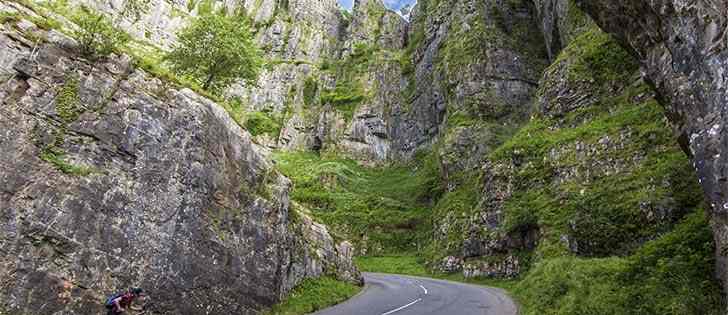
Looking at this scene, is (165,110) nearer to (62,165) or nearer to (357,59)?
(62,165)

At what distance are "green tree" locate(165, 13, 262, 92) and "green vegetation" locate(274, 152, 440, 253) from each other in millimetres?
17384

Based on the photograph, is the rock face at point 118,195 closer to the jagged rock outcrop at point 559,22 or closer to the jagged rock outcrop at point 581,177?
the jagged rock outcrop at point 581,177

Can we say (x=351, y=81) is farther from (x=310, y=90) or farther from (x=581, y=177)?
(x=581, y=177)

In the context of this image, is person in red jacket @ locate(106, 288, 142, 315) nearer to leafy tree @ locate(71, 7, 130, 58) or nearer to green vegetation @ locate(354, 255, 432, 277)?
leafy tree @ locate(71, 7, 130, 58)

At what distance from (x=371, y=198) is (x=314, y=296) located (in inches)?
1575

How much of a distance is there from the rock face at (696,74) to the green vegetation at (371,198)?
31387mm

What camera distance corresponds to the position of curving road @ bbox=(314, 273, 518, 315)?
1798 centimetres

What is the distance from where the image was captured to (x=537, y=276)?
21.5 metres

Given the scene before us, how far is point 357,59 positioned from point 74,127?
298 feet

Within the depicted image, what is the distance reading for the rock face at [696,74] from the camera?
33.8 ft

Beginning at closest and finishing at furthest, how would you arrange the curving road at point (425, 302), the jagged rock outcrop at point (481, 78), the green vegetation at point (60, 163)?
the green vegetation at point (60, 163), the curving road at point (425, 302), the jagged rock outcrop at point (481, 78)

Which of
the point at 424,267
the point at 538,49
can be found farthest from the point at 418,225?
the point at 538,49

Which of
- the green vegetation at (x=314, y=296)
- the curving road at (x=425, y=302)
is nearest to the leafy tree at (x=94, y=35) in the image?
the green vegetation at (x=314, y=296)

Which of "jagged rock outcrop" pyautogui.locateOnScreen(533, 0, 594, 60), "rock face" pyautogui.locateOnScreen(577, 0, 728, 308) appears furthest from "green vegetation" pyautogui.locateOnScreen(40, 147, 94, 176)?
"jagged rock outcrop" pyautogui.locateOnScreen(533, 0, 594, 60)
